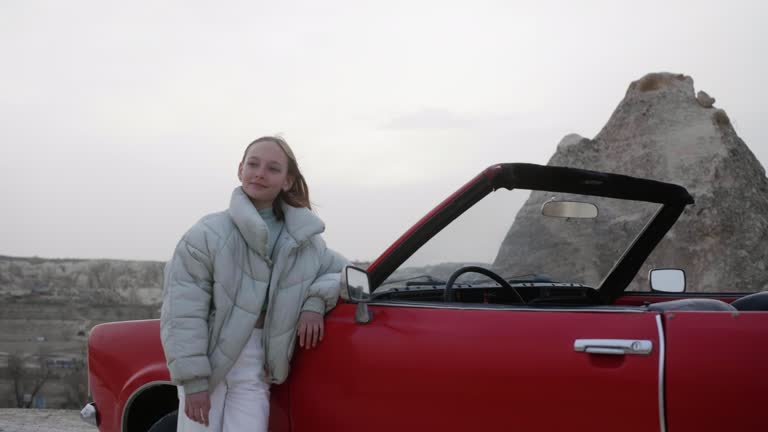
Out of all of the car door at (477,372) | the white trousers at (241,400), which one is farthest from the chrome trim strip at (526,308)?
the white trousers at (241,400)

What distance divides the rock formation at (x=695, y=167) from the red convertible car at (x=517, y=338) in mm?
3446

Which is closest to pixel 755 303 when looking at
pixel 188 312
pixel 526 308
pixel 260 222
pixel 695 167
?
pixel 526 308

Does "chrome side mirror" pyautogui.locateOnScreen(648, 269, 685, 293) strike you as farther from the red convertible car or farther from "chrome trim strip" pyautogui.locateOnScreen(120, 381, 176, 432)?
"chrome trim strip" pyautogui.locateOnScreen(120, 381, 176, 432)

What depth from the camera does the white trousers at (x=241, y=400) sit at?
3.22m

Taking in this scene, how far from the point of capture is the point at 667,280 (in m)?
4.23

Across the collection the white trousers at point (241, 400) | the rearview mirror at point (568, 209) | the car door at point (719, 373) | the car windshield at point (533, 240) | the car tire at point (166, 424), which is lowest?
the car tire at point (166, 424)

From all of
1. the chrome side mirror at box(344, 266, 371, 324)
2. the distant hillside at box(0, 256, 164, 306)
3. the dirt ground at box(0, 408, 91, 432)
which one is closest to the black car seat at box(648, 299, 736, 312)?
the chrome side mirror at box(344, 266, 371, 324)

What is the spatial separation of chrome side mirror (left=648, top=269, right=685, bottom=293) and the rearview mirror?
0.78m

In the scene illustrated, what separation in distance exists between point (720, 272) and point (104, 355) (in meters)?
6.82

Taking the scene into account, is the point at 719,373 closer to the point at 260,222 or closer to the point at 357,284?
the point at 357,284

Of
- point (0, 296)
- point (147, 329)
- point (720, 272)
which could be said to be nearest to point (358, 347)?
point (147, 329)

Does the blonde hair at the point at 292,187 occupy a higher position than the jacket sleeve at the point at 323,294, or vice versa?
the blonde hair at the point at 292,187

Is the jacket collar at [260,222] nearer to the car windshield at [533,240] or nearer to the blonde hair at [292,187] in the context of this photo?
the blonde hair at [292,187]

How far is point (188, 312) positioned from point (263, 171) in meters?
0.67
